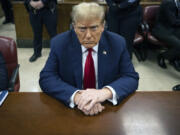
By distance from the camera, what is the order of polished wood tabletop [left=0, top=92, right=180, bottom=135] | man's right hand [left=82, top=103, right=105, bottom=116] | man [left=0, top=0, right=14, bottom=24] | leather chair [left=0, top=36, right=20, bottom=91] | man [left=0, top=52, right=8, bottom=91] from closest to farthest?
polished wood tabletop [left=0, top=92, right=180, bottom=135] < man's right hand [left=82, top=103, right=105, bottom=116] < man [left=0, top=52, right=8, bottom=91] < leather chair [left=0, top=36, right=20, bottom=91] < man [left=0, top=0, right=14, bottom=24]

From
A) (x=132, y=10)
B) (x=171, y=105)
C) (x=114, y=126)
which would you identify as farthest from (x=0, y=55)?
(x=132, y=10)

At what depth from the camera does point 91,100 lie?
48.1 inches

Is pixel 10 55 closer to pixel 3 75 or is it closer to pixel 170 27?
pixel 3 75

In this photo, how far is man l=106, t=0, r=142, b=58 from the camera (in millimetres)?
3162

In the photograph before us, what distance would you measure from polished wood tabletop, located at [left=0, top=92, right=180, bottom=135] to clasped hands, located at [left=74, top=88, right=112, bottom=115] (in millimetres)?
29

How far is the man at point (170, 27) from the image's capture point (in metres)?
3.32

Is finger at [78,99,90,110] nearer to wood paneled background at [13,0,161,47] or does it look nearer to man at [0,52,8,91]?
man at [0,52,8,91]

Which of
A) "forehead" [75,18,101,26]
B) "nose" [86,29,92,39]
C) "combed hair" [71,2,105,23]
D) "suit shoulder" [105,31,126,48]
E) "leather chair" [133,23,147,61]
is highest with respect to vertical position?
"combed hair" [71,2,105,23]

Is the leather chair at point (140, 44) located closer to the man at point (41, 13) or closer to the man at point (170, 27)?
the man at point (170, 27)

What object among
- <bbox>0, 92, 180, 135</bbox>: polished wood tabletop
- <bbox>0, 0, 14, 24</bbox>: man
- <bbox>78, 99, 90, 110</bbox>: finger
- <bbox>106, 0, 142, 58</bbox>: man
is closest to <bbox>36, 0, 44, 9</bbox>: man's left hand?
<bbox>106, 0, 142, 58</bbox>: man

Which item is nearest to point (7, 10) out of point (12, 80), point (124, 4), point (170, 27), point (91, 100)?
point (124, 4)

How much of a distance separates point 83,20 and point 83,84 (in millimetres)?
486

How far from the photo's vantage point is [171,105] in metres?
1.24

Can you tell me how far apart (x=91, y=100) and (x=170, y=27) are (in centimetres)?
270
